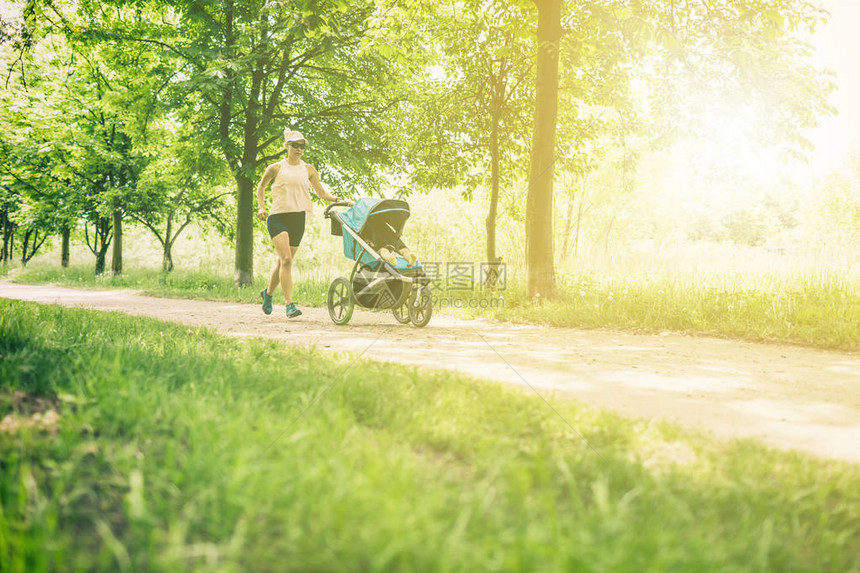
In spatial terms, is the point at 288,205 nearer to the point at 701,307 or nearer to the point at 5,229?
the point at 701,307

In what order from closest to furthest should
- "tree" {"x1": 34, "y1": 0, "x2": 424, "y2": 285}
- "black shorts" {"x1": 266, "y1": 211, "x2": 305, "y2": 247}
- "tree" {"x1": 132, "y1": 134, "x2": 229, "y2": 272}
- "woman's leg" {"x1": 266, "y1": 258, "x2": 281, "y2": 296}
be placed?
"black shorts" {"x1": 266, "y1": 211, "x2": 305, "y2": 247} → "woman's leg" {"x1": 266, "y1": 258, "x2": 281, "y2": 296} → "tree" {"x1": 34, "y1": 0, "x2": 424, "y2": 285} → "tree" {"x1": 132, "y1": 134, "x2": 229, "y2": 272}

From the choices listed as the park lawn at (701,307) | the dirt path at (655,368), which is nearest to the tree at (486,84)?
the park lawn at (701,307)

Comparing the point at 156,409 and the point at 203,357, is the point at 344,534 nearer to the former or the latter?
the point at 156,409

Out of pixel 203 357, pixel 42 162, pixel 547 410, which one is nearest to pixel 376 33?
pixel 203 357

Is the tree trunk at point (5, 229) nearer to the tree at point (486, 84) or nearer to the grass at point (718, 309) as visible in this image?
the tree at point (486, 84)

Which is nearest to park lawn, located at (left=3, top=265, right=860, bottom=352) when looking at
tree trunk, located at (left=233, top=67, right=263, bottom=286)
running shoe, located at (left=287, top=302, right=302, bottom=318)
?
running shoe, located at (left=287, top=302, right=302, bottom=318)

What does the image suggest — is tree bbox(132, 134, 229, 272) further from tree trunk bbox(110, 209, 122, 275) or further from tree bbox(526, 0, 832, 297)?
tree bbox(526, 0, 832, 297)

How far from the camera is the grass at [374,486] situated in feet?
5.32

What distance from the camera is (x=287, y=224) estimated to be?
8.30 meters

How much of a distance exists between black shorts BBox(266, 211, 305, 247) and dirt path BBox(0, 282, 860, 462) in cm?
132

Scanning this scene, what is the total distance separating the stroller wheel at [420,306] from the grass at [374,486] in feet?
14.3

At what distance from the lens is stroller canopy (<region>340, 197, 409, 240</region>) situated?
24.1 ft

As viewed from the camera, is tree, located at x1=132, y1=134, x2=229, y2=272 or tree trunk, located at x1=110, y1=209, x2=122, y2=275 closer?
tree, located at x1=132, y1=134, x2=229, y2=272

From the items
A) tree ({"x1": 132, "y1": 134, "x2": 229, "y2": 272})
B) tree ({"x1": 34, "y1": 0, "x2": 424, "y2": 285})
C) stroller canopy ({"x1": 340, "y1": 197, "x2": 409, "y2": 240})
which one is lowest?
stroller canopy ({"x1": 340, "y1": 197, "x2": 409, "y2": 240})
